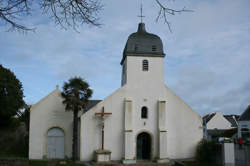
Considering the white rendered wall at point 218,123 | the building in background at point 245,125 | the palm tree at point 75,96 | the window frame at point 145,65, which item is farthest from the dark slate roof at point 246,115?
the palm tree at point 75,96

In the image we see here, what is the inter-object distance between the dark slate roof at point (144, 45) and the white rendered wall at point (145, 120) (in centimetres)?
44

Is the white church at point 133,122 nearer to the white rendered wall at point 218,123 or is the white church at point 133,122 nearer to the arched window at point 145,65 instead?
the arched window at point 145,65

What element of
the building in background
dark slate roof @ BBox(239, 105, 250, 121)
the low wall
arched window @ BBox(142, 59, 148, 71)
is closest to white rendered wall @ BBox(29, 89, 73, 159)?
the low wall

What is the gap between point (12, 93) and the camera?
33.5 m

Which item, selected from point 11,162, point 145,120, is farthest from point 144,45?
point 11,162

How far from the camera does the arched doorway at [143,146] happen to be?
2358cm

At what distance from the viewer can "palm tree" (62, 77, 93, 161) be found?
73.2 ft

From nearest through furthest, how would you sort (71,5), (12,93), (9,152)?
(71,5), (9,152), (12,93)

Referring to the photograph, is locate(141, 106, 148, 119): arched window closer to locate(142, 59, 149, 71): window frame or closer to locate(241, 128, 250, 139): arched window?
locate(142, 59, 149, 71): window frame

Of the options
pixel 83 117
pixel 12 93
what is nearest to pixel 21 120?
pixel 12 93

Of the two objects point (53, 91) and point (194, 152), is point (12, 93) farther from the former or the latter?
point (194, 152)

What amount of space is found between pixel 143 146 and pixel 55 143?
7683 millimetres

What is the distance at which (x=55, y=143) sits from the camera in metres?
24.8

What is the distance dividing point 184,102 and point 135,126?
4.81m
